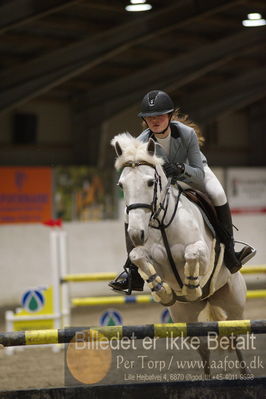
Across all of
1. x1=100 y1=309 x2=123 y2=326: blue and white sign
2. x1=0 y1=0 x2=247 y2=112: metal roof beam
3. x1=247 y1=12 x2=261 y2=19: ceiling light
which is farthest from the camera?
x1=247 y1=12 x2=261 y2=19: ceiling light

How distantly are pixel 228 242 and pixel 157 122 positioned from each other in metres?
0.93

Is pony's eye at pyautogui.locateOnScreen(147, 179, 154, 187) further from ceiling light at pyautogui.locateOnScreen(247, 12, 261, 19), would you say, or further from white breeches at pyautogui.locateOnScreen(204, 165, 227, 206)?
ceiling light at pyautogui.locateOnScreen(247, 12, 261, 19)

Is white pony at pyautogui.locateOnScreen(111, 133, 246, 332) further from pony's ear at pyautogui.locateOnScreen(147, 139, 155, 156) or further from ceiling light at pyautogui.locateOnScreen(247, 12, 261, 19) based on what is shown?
ceiling light at pyautogui.locateOnScreen(247, 12, 261, 19)

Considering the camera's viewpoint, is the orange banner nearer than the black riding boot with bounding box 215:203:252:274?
No

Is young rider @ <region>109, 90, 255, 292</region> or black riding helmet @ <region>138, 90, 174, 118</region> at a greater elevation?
black riding helmet @ <region>138, 90, 174, 118</region>

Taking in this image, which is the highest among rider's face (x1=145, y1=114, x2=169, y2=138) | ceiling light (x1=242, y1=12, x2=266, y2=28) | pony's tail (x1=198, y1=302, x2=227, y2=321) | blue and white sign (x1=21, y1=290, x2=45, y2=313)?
ceiling light (x1=242, y1=12, x2=266, y2=28)

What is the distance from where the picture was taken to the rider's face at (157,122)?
408cm

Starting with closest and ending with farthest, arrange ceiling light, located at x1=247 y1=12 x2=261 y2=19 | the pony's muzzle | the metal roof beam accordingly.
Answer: the pony's muzzle, the metal roof beam, ceiling light, located at x1=247 y1=12 x2=261 y2=19

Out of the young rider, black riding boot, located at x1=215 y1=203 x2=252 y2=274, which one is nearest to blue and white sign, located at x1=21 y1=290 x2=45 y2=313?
the young rider

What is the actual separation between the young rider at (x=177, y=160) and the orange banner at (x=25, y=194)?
6093 mm

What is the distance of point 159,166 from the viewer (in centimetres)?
392

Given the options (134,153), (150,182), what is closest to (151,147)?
(134,153)

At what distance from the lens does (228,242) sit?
4434mm

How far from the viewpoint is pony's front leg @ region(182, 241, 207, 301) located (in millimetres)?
3826
